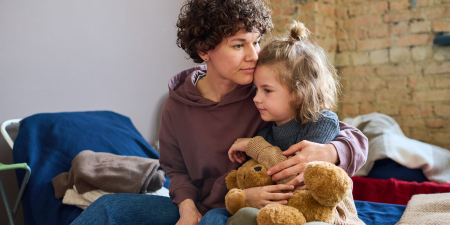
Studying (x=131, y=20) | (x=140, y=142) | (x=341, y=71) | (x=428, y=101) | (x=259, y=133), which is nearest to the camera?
(x=259, y=133)

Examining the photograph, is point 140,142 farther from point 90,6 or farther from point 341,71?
point 341,71

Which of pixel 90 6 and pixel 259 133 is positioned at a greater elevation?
pixel 90 6

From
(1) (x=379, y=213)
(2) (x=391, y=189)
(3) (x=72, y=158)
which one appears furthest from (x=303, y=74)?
(3) (x=72, y=158)

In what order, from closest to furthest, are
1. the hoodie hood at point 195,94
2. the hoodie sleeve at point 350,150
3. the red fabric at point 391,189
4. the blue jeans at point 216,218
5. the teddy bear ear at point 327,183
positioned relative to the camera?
the teddy bear ear at point 327,183
the blue jeans at point 216,218
the hoodie sleeve at point 350,150
the hoodie hood at point 195,94
the red fabric at point 391,189

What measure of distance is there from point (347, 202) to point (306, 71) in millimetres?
406

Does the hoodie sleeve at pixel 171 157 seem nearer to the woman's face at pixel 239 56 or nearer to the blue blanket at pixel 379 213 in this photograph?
the woman's face at pixel 239 56

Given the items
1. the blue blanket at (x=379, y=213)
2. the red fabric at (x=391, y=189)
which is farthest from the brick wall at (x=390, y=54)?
the blue blanket at (x=379, y=213)

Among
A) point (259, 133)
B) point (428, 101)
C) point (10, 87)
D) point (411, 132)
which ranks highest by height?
point (10, 87)

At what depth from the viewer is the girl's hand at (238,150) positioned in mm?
1098

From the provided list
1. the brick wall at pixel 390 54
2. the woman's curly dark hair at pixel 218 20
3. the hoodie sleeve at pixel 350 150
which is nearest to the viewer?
the hoodie sleeve at pixel 350 150

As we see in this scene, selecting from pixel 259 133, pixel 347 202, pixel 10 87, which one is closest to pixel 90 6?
pixel 10 87

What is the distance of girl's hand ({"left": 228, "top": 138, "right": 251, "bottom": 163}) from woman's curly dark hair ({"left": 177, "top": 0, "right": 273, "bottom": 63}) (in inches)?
13.2

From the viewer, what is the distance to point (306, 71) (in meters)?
1.08

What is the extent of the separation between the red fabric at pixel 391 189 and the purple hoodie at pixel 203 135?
0.84 meters
